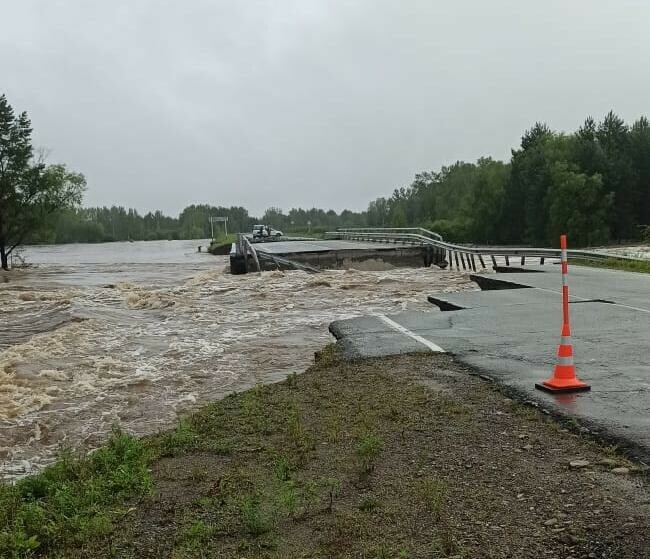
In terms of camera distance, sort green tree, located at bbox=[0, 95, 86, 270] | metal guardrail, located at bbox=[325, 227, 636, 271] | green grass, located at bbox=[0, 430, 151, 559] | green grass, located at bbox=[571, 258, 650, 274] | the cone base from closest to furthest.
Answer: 1. green grass, located at bbox=[0, 430, 151, 559]
2. the cone base
3. green grass, located at bbox=[571, 258, 650, 274]
4. metal guardrail, located at bbox=[325, 227, 636, 271]
5. green tree, located at bbox=[0, 95, 86, 270]

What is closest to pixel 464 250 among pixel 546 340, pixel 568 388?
pixel 546 340

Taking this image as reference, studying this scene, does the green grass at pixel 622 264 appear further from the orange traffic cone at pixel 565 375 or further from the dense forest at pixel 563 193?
Answer: the dense forest at pixel 563 193

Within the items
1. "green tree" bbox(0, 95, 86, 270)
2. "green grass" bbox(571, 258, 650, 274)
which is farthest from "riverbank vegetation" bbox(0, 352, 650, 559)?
A: "green tree" bbox(0, 95, 86, 270)

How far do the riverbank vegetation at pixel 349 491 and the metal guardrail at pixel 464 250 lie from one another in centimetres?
1840

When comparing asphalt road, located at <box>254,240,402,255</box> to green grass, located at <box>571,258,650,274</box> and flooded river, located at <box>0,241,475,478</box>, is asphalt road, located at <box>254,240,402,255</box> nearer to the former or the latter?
flooded river, located at <box>0,241,475,478</box>

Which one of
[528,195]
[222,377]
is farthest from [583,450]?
[528,195]

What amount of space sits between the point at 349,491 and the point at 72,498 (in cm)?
196

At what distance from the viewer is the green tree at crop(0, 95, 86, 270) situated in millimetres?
51156

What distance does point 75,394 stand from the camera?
9.34m

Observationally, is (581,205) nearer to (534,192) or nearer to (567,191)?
(567,191)

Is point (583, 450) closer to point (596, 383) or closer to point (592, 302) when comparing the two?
point (596, 383)

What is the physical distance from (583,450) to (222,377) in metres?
6.56

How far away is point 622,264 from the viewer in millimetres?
22453

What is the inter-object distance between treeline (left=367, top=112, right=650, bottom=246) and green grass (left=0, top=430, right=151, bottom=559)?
57405 millimetres
